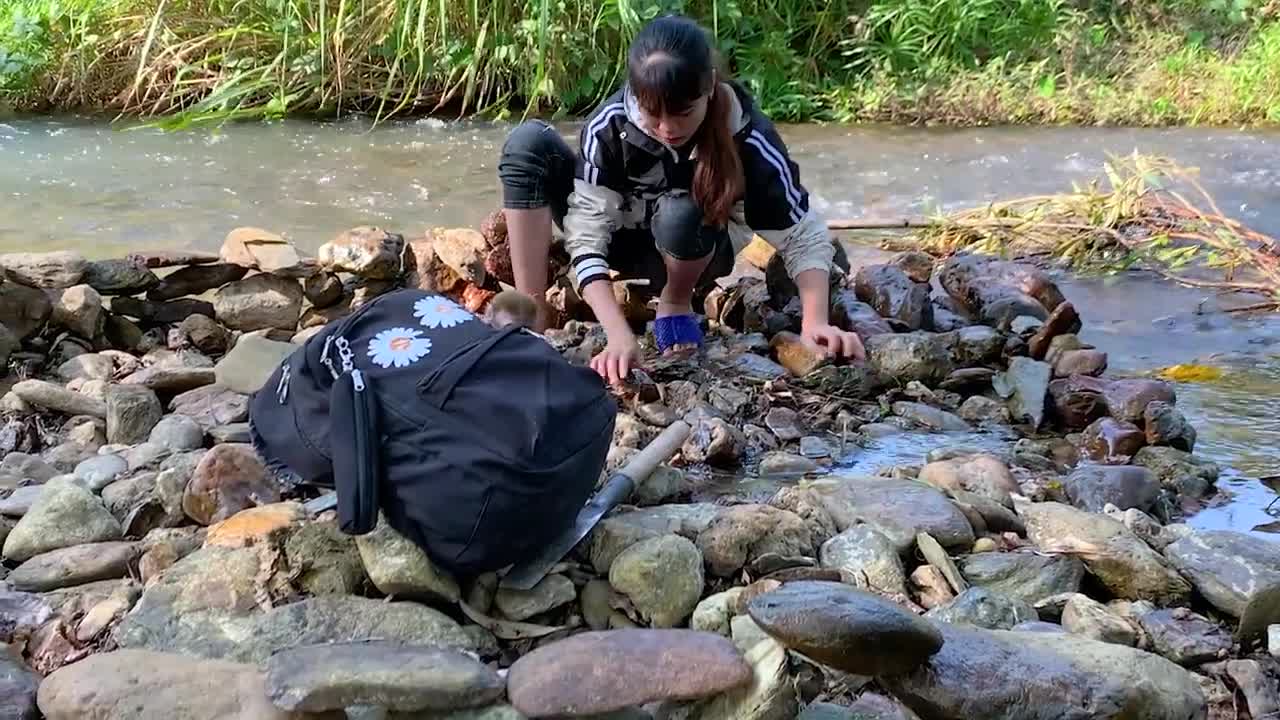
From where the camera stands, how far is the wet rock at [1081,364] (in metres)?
2.83

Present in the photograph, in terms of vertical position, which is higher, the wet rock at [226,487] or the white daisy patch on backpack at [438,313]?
the white daisy patch on backpack at [438,313]

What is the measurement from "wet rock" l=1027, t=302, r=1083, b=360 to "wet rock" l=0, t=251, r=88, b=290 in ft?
7.73

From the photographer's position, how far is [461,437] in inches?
62.2

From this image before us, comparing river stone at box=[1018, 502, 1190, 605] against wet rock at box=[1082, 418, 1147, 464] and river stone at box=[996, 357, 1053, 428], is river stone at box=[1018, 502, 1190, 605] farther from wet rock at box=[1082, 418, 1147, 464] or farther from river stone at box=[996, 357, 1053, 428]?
river stone at box=[996, 357, 1053, 428]

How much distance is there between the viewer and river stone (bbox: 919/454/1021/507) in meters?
2.10

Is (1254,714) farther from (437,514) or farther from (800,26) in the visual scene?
(800,26)

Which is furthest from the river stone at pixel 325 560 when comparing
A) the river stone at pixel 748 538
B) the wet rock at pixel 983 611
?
the wet rock at pixel 983 611

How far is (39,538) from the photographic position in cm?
179

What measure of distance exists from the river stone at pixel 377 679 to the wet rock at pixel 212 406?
112 centimetres

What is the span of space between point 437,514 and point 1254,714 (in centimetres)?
105

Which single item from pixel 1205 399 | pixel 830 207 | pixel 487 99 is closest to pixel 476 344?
pixel 1205 399

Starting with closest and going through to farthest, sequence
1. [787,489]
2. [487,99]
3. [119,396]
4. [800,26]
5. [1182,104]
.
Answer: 1. [787,489]
2. [119,396]
3. [1182,104]
4. [487,99]
5. [800,26]

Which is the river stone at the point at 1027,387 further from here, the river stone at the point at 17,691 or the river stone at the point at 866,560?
the river stone at the point at 17,691

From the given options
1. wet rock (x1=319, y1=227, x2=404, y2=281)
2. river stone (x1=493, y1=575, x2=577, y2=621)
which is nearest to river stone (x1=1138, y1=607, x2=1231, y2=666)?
river stone (x1=493, y1=575, x2=577, y2=621)
